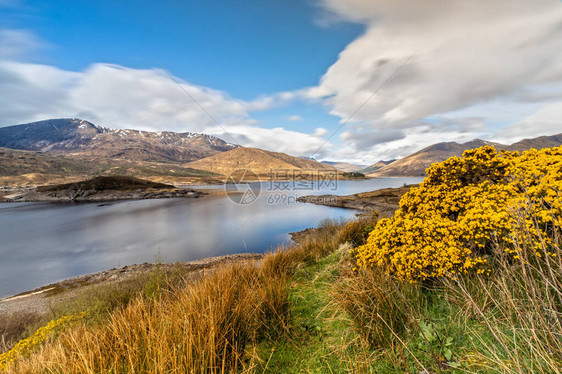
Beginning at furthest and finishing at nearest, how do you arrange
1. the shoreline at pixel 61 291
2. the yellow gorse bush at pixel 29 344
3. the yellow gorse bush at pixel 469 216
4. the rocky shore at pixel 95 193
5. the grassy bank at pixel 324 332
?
the rocky shore at pixel 95 193
the shoreline at pixel 61 291
the yellow gorse bush at pixel 29 344
the yellow gorse bush at pixel 469 216
the grassy bank at pixel 324 332

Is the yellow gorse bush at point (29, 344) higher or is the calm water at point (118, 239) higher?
the yellow gorse bush at point (29, 344)

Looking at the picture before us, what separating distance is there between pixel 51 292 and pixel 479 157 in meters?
17.5

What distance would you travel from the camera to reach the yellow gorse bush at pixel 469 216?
3061 millimetres

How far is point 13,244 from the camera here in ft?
73.0

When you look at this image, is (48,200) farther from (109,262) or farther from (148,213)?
(109,262)

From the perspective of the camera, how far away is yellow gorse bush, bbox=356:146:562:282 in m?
3.06

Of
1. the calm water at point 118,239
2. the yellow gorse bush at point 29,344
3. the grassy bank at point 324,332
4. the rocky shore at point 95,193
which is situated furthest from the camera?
the rocky shore at point 95,193

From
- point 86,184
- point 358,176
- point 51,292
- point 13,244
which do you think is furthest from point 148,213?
point 358,176

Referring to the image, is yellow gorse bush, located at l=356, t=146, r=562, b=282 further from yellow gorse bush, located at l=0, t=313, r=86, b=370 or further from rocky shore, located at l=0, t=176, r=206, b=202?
rocky shore, located at l=0, t=176, r=206, b=202

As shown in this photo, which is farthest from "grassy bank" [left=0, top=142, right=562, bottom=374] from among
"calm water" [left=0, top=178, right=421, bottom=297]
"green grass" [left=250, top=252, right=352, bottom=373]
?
"calm water" [left=0, top=178, right=421, bottom=297]

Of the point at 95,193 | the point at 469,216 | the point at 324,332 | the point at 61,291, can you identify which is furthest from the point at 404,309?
the point at 95,193

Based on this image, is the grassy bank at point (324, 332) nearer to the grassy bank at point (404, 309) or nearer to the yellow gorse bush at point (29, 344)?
the grassy bank at point (404, 309)

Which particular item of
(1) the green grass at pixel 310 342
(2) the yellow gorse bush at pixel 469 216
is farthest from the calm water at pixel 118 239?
(2) the yellow gorse bush at pixel 469 216

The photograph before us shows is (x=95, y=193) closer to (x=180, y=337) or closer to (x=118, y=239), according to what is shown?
(x=118, y=239)
